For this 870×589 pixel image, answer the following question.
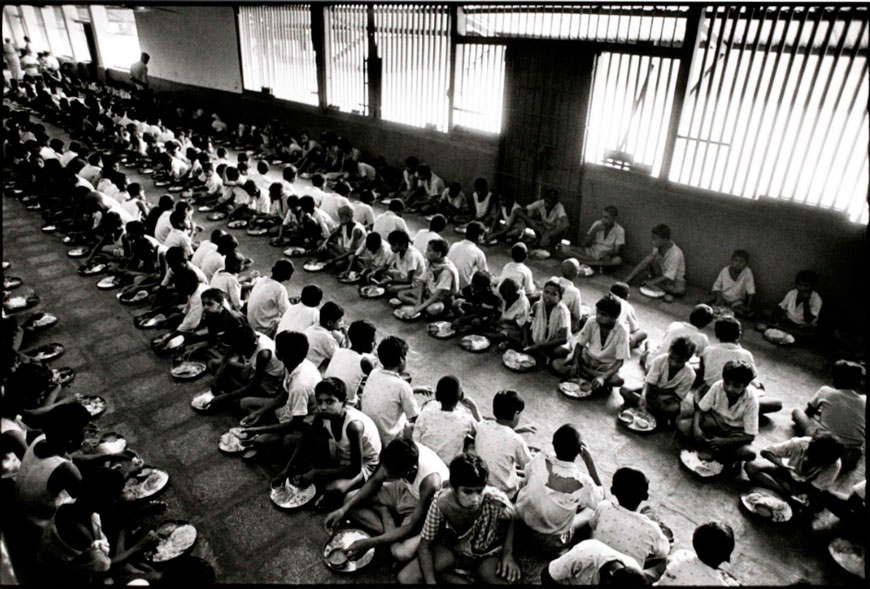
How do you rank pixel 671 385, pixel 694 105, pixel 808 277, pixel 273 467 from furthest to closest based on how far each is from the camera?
pixel 694 105 < pixel 808 277 < pixel 671 385 < pixel 273 467

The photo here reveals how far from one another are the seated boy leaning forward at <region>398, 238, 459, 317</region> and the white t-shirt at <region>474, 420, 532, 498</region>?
3.55 m

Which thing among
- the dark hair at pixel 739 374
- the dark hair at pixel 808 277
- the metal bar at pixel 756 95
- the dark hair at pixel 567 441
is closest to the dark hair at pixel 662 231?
the metal bar at pixel 756 95

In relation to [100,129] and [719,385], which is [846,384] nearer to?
[719,385]

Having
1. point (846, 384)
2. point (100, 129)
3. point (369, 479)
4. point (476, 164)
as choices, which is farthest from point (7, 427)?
point (100, 129)

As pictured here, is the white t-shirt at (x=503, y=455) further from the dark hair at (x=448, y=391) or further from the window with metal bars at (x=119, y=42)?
the window with metal bars at (x=119, y=42)

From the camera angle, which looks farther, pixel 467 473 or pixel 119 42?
pixel 119 42

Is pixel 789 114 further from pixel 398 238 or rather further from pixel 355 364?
pixel 355 364

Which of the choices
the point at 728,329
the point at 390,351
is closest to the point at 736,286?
the point at 728,329

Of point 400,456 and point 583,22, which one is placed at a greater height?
point 583,22

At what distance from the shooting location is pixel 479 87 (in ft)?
38.4

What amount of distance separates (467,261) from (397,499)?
4.49m

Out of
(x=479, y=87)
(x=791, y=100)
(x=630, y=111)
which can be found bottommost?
(x=630, y=111)

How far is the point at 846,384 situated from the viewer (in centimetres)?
506

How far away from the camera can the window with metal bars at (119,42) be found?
27306mm
